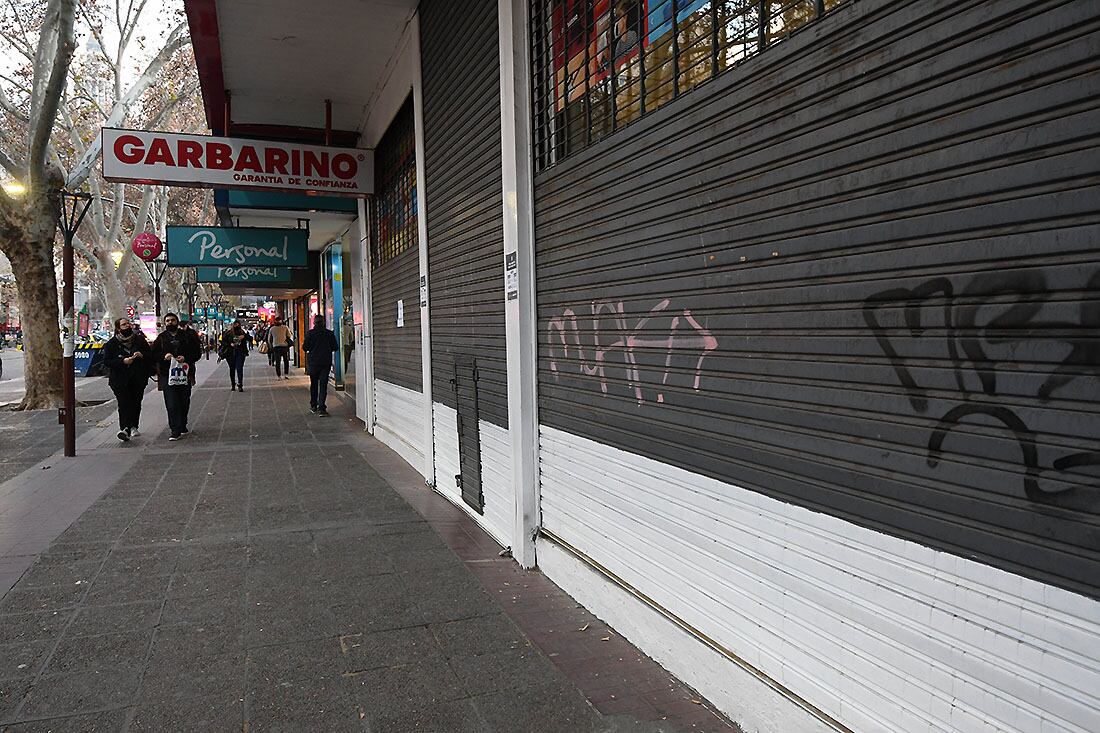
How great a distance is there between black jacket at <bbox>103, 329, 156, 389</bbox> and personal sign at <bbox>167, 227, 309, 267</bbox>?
2.72 meters

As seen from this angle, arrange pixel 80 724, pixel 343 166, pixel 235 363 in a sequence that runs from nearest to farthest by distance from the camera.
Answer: pixel 80 724 → pixel 343 166 → pixel 235 363

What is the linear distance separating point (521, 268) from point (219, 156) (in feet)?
17.6

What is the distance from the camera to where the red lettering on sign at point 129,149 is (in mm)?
7859

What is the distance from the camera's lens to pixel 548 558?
4.63 metres

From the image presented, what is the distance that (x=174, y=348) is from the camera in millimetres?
10695

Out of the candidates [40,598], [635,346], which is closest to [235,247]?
[40,598]

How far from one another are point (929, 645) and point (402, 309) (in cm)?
713

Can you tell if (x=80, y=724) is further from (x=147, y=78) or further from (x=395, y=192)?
(x=147, y=78)

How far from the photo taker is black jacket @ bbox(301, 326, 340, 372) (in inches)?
532

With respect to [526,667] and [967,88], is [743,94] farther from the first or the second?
[526,667]

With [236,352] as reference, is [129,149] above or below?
above

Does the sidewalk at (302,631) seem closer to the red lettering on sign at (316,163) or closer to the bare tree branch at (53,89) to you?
the red lettering on sign at (316,163)

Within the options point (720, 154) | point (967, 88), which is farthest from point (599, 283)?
point (967, 88)

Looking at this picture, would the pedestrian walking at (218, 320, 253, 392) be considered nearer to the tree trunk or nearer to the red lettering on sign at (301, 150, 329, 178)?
the tree trunk
